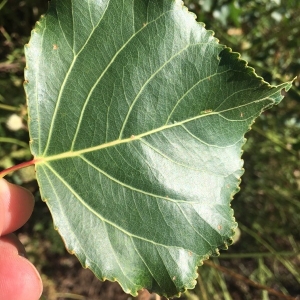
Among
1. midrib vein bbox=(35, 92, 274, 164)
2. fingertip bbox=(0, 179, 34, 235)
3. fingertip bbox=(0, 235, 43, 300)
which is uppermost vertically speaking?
midrib vein bbox=(35, 92, 274, 164)

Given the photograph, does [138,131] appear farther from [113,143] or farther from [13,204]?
[13,204]

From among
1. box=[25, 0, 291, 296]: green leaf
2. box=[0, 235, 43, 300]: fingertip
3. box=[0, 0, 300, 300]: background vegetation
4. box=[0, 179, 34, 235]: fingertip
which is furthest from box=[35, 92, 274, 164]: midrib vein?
box=[0, 0, 300, 300]: background vegetation

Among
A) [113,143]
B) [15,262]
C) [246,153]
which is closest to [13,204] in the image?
[15,262]

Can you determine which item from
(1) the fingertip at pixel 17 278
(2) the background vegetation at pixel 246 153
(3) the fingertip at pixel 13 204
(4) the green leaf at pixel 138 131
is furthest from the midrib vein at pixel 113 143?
(2) the background vegetation at pixel 246 153

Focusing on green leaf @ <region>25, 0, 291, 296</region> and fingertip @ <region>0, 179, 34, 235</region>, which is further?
fingertip @ <region>0, 179, 34, 235</region>

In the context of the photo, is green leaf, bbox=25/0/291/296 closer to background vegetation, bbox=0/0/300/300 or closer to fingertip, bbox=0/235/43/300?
fingertip, bbox=0/235/43/300

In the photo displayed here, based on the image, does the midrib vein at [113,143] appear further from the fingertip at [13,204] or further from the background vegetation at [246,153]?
the background vegetation at [246,153]

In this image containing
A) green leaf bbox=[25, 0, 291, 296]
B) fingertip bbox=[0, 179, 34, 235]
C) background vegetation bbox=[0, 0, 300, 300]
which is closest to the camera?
green leaf bbox=[25, 0, 291, 296]
